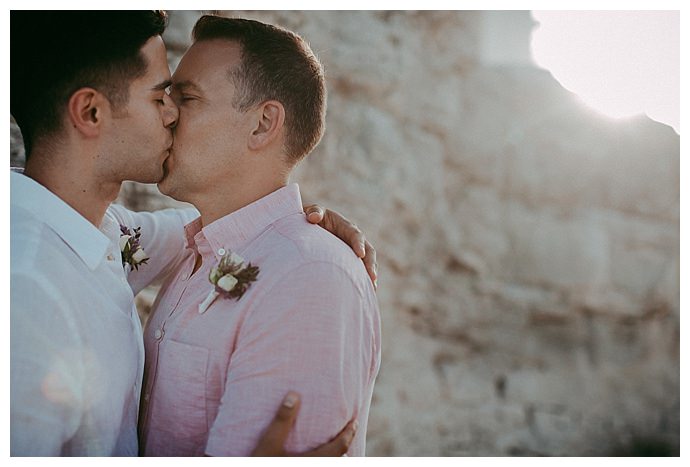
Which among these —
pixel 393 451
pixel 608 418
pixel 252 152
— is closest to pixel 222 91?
pixel 252 152

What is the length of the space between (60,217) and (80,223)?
6 centimetres

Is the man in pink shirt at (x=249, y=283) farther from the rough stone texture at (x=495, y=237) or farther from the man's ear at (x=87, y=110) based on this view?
the rough stone texture at (x=495, y=237)

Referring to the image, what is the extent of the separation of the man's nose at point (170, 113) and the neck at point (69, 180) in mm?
295

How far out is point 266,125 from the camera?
2664 millimetres

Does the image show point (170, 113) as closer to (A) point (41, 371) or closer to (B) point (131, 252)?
(B) point (131, 252)

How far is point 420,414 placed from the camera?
7.38 metres

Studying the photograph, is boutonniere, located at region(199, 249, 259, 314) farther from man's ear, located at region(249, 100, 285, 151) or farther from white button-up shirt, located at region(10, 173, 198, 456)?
man's ear, located at region(249, 100, 285, 151)

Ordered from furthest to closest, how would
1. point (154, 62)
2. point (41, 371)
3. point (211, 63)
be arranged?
point (211, 63)
point (154, 62)
point (41, 371)

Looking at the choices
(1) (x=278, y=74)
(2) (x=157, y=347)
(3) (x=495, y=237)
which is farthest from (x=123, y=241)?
(3) (x=495, y=237)

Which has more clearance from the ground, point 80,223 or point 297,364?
point 80,223

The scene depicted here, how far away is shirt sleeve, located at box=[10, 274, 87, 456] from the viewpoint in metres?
2.08

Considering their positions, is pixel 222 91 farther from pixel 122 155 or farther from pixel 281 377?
pixel 281 377

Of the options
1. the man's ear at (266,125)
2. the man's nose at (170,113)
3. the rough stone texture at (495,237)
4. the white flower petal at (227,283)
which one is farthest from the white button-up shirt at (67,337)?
the rough stone texture at (495,237)

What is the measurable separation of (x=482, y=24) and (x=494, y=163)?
1.56 m
